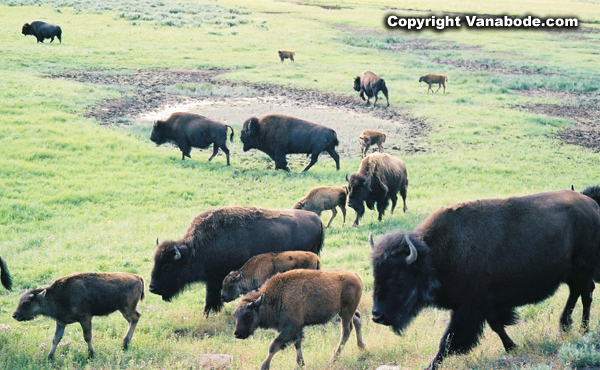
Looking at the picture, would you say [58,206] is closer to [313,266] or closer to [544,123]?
[313,266]

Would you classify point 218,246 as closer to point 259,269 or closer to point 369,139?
point 259,269

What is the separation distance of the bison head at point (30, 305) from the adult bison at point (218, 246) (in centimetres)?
162

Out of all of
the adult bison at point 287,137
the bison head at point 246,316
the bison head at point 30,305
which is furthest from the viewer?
the adult bison at point 287,137

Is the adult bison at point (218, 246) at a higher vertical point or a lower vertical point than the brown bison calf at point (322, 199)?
higher

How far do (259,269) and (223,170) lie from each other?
9897 mm

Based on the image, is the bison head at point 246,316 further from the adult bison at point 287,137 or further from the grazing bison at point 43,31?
the grazing bison at point 43,31

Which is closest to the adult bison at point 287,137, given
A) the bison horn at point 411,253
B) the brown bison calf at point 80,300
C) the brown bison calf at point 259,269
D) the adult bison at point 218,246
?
the adult bison at point 218,246

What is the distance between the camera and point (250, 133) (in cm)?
1872

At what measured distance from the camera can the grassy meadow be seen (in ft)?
26.3

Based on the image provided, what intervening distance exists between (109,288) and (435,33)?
52.0m

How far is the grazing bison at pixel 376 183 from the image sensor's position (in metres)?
13.7

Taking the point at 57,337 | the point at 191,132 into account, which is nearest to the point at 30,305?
the point at 57,337

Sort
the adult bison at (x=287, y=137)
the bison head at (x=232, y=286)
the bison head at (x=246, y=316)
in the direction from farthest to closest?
the adult bison at (x=287, y=137) → the bison head at (x=232, y=286) → the bison head at (x=246, y=316)

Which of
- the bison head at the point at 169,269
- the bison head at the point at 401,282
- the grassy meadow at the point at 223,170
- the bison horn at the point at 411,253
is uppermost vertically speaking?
the bison horn at the point at 411,253
